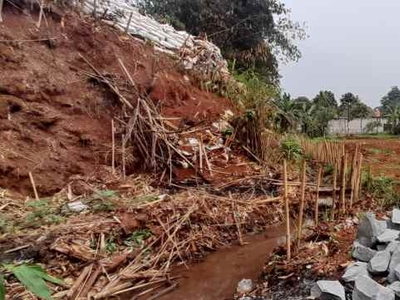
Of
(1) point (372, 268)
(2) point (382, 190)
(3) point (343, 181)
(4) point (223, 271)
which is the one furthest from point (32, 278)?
(2) point (382, 190)

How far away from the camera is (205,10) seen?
13.8 metres

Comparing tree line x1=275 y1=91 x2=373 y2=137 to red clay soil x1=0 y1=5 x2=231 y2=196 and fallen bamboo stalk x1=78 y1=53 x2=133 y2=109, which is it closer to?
red clay soil x1=0 y1=5 x2=231 y2=196

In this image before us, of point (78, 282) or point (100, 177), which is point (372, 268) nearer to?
point (78, 282)

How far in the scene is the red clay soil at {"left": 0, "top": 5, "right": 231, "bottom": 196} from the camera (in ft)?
17.2

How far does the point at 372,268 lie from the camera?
299 centimetres

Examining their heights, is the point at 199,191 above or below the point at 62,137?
below

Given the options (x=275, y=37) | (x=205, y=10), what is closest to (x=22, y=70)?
(x=205, y=10)

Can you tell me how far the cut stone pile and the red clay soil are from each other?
11.4 ft

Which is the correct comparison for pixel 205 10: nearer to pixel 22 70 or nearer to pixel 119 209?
pixel 22 70

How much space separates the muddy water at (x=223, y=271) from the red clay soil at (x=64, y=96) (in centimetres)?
209

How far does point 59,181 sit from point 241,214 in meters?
2.36

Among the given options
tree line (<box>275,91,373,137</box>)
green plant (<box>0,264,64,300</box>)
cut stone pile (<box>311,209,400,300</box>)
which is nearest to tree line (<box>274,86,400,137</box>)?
tree line (<box>275,91,373,137</box>)

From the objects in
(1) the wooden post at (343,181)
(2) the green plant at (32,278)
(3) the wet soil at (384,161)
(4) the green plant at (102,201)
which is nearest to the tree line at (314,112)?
(3) the wet soil at (384,161)

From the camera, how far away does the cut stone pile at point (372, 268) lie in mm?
2641
